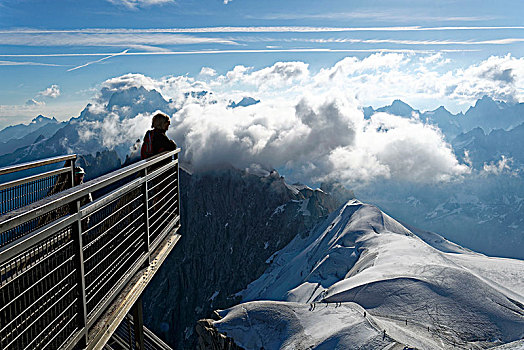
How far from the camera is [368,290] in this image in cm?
3388

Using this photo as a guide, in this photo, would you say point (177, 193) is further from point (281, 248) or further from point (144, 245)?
point (281, 248)

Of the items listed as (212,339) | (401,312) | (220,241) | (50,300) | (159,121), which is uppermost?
(159,121)

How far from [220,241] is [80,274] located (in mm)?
153619

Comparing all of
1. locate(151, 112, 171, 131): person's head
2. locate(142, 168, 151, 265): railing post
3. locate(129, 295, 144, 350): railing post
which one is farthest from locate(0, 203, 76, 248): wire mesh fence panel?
locate(151, 112, 171, 131): person's head

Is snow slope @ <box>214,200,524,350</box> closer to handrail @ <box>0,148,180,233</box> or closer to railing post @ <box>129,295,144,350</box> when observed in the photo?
railing post @ <box>129,295,144,350</box>

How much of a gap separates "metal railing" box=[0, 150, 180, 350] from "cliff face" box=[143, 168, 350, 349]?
118938 millimetres

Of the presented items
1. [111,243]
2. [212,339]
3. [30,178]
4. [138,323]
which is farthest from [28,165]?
[212,339]

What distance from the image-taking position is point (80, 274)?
4.58 m

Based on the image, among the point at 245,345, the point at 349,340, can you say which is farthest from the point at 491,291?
the point at 245,345

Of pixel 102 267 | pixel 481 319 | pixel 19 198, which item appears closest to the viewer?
pixel 102 267

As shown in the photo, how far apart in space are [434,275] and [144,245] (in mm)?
32457

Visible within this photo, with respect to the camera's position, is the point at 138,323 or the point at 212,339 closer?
the point at 138,323

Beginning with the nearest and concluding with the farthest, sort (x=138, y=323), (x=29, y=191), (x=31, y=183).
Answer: (x=29, y=191) < (x=31, y=183) < (x=138, y=323)

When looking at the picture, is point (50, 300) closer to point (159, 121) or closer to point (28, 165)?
point (28, 165)
